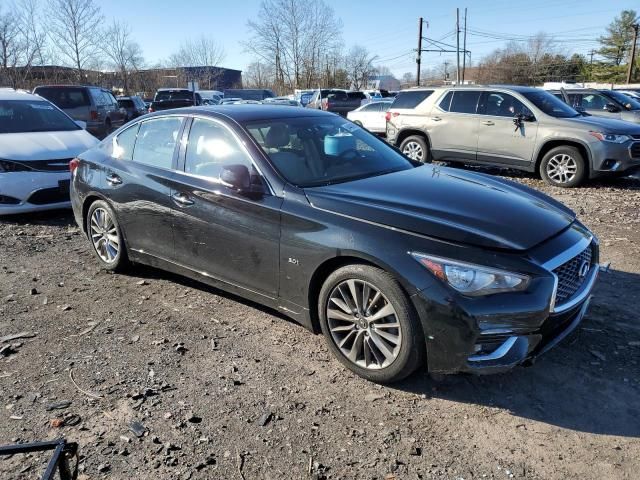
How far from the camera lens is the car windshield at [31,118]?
796 cm

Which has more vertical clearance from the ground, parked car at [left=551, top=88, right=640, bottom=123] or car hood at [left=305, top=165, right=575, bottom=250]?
parked car at [left=551, top=88, right=640, bottom=123]

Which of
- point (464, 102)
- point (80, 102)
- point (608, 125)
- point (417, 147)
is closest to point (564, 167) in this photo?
point (608, 125)

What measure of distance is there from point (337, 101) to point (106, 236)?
18032 millimetres

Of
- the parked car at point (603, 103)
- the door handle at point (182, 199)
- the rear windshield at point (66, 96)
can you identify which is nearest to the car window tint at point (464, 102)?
the parked car at point (603, 103)

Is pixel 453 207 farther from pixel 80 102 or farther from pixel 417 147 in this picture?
pixel 80 102

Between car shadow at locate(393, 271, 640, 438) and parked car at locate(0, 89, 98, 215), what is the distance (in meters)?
5.90

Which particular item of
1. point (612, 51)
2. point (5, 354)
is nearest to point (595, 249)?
point (5, 354)

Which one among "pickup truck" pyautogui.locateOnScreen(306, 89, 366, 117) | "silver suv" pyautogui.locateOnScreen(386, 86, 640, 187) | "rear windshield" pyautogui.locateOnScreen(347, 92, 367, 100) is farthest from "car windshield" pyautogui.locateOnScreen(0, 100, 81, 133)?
"rear windshield" pyautogui.locateOnScreen(347, 92, 367, 100)

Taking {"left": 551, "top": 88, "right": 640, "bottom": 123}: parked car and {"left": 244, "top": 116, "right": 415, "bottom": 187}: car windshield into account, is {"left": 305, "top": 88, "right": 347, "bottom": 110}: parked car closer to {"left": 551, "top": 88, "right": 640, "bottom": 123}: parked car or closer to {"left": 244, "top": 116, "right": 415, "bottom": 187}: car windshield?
{"left": 551, "top": 88, "right": 640, "bottom": 123}: parked car

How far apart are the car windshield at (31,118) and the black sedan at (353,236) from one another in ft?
13.1

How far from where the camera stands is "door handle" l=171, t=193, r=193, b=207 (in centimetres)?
411

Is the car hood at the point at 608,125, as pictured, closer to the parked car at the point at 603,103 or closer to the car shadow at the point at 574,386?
the parked car at the point at 603,103

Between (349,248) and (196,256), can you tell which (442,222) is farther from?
(196,256)

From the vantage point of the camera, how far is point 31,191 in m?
7.00
